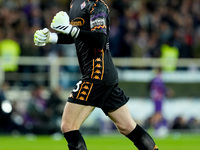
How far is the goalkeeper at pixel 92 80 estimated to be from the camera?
6.34m

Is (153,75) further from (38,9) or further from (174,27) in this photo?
(38,9)

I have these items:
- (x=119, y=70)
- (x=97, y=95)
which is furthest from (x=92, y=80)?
(x=119, y=70)

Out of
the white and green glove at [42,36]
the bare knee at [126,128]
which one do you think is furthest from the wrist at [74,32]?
the bare knee at [126,128]

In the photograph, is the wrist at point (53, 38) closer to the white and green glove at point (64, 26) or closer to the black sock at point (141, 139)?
the white and green glove at point (64, 26)

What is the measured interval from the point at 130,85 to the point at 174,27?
3283 mm

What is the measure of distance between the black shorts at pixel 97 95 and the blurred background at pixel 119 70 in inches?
377

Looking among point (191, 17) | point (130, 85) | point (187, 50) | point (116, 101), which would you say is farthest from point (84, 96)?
point (191, 17)

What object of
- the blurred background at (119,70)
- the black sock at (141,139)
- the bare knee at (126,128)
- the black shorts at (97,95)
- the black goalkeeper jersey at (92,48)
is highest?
the black goalkeeper jersey at (92,48)

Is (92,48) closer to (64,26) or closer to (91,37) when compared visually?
(91,37)

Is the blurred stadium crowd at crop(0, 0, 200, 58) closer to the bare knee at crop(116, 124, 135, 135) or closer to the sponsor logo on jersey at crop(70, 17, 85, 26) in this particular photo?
the sponsor logo on jersey at crop(70, 17, 85, 26)

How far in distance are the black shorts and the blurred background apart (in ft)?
31.4

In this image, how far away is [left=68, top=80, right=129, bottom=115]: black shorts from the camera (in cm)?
652

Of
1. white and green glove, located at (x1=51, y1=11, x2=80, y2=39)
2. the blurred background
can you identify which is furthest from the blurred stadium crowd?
white and green glove, located at (x1=51, y1=11, x2=80, y2=39)

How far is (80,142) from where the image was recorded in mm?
6461
